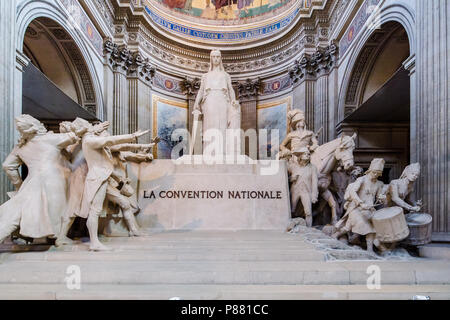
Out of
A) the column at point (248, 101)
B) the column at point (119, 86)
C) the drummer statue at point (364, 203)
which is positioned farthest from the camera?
the column at point (248, 101)

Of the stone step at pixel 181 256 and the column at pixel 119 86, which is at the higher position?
the column at pixel 119 86

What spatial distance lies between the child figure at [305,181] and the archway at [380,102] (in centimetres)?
546

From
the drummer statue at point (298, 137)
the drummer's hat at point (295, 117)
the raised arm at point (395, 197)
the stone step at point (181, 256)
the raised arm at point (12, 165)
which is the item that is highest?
the drummer's hat at point (295, 117)

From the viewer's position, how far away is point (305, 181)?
6602mm

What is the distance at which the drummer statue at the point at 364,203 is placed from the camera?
200 inches

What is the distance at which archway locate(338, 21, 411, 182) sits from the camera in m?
11.3

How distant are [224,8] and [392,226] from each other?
16.5m

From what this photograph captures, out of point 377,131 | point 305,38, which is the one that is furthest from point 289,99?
point 377,131

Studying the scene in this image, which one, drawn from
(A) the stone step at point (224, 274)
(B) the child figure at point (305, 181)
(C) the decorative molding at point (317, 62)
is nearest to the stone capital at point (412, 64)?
(B) the child figure at point (305, 181)

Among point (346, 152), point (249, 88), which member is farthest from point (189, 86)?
point (346, 152)

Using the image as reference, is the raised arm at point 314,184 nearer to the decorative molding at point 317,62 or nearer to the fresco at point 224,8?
the decorative molding at point 317,62

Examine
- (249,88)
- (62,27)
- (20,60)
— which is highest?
(62,27)

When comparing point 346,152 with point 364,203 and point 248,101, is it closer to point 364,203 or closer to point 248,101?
point 364,203

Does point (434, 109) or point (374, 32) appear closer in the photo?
point (434, 109)
